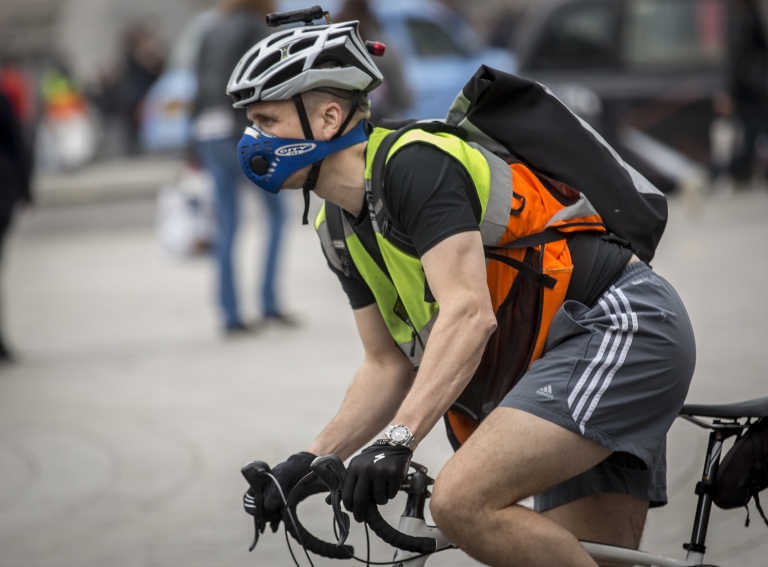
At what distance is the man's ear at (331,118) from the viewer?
7.94 ft

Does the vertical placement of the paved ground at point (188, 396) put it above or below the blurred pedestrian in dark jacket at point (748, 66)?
below

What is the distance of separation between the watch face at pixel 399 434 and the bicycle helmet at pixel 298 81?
0.67 m

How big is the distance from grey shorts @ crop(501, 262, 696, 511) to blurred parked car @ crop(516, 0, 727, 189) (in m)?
8.53

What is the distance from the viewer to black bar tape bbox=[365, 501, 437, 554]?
81.2 inches

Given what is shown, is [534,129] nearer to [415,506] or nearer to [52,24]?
[415,506]

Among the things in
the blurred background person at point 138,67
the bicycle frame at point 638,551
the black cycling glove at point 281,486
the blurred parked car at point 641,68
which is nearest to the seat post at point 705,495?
the bicycle frame at point 638,551

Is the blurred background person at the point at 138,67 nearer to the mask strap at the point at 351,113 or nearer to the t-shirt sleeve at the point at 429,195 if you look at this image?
the mask strap at the point at 351,113

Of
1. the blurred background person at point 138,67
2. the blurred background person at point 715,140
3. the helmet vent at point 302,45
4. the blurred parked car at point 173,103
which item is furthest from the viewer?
the blurred background person at point 138,67

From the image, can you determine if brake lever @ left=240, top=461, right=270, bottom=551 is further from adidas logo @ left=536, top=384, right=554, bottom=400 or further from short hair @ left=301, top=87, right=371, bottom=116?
short hair @ left=301, top=87, right=371, bottom=116

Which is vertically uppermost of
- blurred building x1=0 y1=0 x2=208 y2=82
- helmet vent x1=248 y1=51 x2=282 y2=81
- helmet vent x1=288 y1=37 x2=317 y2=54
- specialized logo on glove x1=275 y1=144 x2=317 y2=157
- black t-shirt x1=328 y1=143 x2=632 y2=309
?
blurred building x1=0 y1=0 x2=208 y2=82

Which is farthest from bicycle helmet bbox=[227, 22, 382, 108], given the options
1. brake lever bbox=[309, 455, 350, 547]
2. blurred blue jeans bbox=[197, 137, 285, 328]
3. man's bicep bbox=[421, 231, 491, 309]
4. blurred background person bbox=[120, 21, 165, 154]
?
blurred background person bbox=[120, 21, 165, 154]

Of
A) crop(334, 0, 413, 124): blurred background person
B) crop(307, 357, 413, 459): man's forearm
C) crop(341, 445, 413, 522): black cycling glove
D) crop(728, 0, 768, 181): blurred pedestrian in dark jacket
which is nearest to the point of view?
crop(341, 445, 413, 522): black cycling glove

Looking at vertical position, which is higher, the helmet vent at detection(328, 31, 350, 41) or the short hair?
the helmet vent at detection(328, 31, 350, 41)

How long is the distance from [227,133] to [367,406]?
14.9ft
